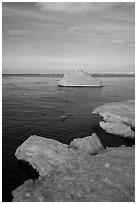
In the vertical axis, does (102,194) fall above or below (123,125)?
below

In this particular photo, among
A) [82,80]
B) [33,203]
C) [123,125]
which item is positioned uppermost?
[82,80]

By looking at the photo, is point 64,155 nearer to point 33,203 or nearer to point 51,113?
point 33,203

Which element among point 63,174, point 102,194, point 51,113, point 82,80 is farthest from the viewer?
point 82,80

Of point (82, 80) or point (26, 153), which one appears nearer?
point (26, 153)

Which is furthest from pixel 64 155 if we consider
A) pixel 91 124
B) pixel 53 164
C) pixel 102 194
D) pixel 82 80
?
pixel 82 80

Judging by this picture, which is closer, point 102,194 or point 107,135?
point 102,194

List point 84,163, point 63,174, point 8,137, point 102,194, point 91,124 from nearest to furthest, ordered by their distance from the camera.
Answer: point 102,194, point 63,174, point 84,163, point 8,137, point 91,124

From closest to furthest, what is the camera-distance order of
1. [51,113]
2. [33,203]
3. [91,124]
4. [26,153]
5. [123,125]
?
[33,203]
[26,153]
[123,125]
[91,124]
[51,113]

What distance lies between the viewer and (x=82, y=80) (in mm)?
59375

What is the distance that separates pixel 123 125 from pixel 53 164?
7960 millimetres

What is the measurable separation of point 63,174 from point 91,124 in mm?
10578

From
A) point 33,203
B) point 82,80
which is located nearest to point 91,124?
point 33,203

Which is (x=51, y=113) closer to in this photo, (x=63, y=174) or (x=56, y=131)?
(x=56, y=131)

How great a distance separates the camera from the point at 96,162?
10.1 meters
